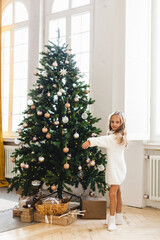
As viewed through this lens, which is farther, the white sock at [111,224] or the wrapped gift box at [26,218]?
the wrapped gift box at [26,218]

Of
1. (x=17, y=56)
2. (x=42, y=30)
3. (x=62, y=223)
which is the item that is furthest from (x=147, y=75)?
(x=17, y=56)

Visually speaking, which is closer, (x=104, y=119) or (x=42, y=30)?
(x=104, y=119)

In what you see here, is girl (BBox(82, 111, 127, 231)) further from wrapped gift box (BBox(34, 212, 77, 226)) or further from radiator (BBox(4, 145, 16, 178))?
radiator (BBox(4, 145, 16, 178))

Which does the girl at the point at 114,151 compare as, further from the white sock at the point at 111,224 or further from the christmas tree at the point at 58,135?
the christmas tree at the point at 58,135

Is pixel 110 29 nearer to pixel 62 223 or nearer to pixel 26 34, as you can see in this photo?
pixel 26 34

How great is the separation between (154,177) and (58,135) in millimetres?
1354

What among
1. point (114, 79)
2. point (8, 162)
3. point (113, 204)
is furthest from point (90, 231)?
point (8, 162)

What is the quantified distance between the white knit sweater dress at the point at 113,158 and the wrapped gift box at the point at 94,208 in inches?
14.8

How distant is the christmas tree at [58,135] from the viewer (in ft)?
10.9

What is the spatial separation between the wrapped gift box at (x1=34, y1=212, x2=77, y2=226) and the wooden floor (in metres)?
0.05

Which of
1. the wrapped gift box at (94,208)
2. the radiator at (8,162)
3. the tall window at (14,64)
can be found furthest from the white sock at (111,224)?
the tall window at (14,64)

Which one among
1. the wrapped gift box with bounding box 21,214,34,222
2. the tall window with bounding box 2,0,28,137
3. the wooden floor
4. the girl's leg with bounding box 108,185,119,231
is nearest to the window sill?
the wooden floor

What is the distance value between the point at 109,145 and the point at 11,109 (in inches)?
121

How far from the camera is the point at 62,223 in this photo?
3.08m
